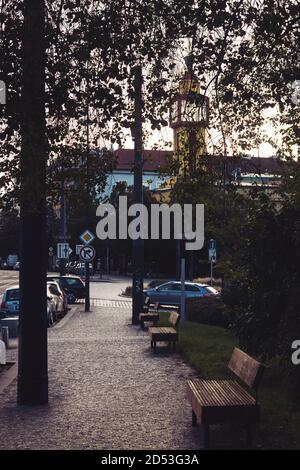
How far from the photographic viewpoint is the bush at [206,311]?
76.3ft

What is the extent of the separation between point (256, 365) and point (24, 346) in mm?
3311

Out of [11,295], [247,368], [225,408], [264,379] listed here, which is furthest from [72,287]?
[225,408]

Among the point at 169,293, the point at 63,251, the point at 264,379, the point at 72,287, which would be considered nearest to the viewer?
the point at 264,379

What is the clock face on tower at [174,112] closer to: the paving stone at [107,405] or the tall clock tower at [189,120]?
the tall clock tower at [189,120]

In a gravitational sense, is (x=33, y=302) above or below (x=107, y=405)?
above

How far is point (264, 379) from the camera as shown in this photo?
11836 millimetres

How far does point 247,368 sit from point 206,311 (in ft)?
51.0

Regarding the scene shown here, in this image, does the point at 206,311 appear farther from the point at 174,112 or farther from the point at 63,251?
the point at 63,251

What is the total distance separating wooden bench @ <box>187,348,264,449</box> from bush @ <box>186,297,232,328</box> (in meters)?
13.8

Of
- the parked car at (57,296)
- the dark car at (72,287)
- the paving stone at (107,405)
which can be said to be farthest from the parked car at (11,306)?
the dark car at (72,287)

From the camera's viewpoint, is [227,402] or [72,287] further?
[72,287]

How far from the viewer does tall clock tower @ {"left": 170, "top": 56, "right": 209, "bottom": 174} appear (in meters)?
9.54

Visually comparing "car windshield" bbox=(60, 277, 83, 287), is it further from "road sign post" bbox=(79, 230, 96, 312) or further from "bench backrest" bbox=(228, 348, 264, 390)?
"bench backrest" bbox=(228, 348, 264, 390)

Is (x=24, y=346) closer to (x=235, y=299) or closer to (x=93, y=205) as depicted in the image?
(x=93, y=205)
